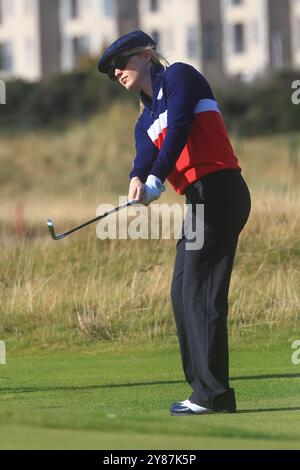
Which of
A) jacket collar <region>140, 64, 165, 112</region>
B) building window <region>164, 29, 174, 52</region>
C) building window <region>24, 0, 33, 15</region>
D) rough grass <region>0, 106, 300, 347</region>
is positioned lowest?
jacket collar <region>140, 64, 165, 112</region>

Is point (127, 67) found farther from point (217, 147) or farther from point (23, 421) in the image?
point (23, 421)

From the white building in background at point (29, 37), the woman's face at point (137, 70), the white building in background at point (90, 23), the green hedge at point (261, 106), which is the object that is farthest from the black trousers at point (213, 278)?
the white building in background at point (90, 23)

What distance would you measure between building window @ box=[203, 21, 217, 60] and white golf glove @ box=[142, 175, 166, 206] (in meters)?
76.8

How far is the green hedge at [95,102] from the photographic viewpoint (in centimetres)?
5341

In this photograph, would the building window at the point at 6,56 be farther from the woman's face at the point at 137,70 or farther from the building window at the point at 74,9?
the woman's face at the point at 137,70

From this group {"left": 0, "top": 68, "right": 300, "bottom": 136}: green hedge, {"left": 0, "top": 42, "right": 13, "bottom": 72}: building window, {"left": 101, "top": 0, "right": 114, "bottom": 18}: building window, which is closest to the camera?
{"left": 0, "top": 68, "right": 300, "bottom": 136}: green hedge

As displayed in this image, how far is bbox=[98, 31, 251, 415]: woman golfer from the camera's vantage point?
748 centimetres

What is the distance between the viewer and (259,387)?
29.3 feet

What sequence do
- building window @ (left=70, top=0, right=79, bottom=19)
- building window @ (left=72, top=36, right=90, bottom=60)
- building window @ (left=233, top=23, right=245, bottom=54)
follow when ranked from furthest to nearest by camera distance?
building window @ (left=70, top=0, right=79, bottom=19)
building window @ (left=233, top=23, right=245, bottom=54)
building window @ (left=72, top=36, right=90, bottom=60)

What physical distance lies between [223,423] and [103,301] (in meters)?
6.06

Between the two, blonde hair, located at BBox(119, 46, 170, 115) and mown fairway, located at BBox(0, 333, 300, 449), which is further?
blonde hair, located at BBox(119, 46, 170, 115)

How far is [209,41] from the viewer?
8450 cm

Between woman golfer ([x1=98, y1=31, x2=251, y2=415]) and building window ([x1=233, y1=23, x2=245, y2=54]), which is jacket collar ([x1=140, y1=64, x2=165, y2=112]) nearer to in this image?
woman golfer ([x1=98, y1=31, x2=251, y2=415])

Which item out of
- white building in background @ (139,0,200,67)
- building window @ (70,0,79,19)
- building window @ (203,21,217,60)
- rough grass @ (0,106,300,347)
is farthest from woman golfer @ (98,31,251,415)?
building window @ (70,0,79,19)
